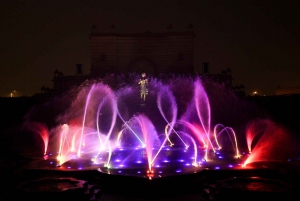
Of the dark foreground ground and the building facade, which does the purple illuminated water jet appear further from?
the building facade

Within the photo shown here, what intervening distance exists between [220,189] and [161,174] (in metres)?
2.13

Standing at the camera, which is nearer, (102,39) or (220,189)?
(220,189)

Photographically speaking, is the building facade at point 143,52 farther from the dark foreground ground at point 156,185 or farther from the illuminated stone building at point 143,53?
the dark foreground ground at point 156,185

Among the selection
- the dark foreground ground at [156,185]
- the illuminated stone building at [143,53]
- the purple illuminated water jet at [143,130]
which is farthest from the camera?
the illuminated stone building at [143,53]

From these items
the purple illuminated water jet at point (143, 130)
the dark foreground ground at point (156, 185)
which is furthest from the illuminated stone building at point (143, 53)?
the dark foreground ground at point (156, 185)

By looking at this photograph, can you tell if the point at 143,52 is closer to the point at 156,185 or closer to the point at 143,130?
the point at 143,130

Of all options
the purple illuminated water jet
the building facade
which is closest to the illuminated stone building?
the building facade

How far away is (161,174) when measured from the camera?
10969mm

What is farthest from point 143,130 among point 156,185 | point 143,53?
point 143,53

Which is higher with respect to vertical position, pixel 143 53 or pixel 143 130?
pixel 143 53

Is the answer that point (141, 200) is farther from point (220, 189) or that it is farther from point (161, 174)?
point (220, 189)

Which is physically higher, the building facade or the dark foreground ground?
the building facade

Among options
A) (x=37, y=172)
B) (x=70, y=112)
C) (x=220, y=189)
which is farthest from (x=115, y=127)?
(x=220, y=189)

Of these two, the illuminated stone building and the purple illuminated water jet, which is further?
the illuminated stone building
